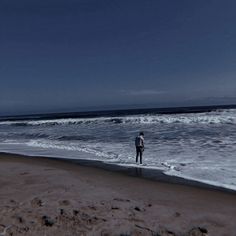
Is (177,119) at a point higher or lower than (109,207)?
higher

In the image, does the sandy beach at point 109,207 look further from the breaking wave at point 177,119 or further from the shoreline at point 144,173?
the breaking wave at point 177,119

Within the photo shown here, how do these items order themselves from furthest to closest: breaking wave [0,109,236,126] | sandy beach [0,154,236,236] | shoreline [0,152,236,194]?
breaking wave [0,109,236,126], shoreline [0,152,236,194], sandy beach [0,154,236,236]

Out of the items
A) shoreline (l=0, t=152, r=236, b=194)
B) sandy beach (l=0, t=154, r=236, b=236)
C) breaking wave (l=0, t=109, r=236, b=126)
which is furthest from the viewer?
breaking wave (l=0, t=109, r=236, b=126)

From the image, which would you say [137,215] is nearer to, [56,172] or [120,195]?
[120,195]

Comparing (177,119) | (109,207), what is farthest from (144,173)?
(177,119)

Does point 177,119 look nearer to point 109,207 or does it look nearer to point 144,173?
point 144,173

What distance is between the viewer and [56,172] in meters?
10.1

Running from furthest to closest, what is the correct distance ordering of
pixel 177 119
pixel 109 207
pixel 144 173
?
pixel 177 119 → pixel 144 173 → pixel 109 207

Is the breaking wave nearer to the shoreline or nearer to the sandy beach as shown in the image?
the shoreline

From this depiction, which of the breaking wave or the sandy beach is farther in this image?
the breaking wave

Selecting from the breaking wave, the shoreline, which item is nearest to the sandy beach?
the shoreline

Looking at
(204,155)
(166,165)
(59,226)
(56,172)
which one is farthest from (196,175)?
(59,226)

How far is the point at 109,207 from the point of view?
233 inches

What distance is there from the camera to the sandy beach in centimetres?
495
